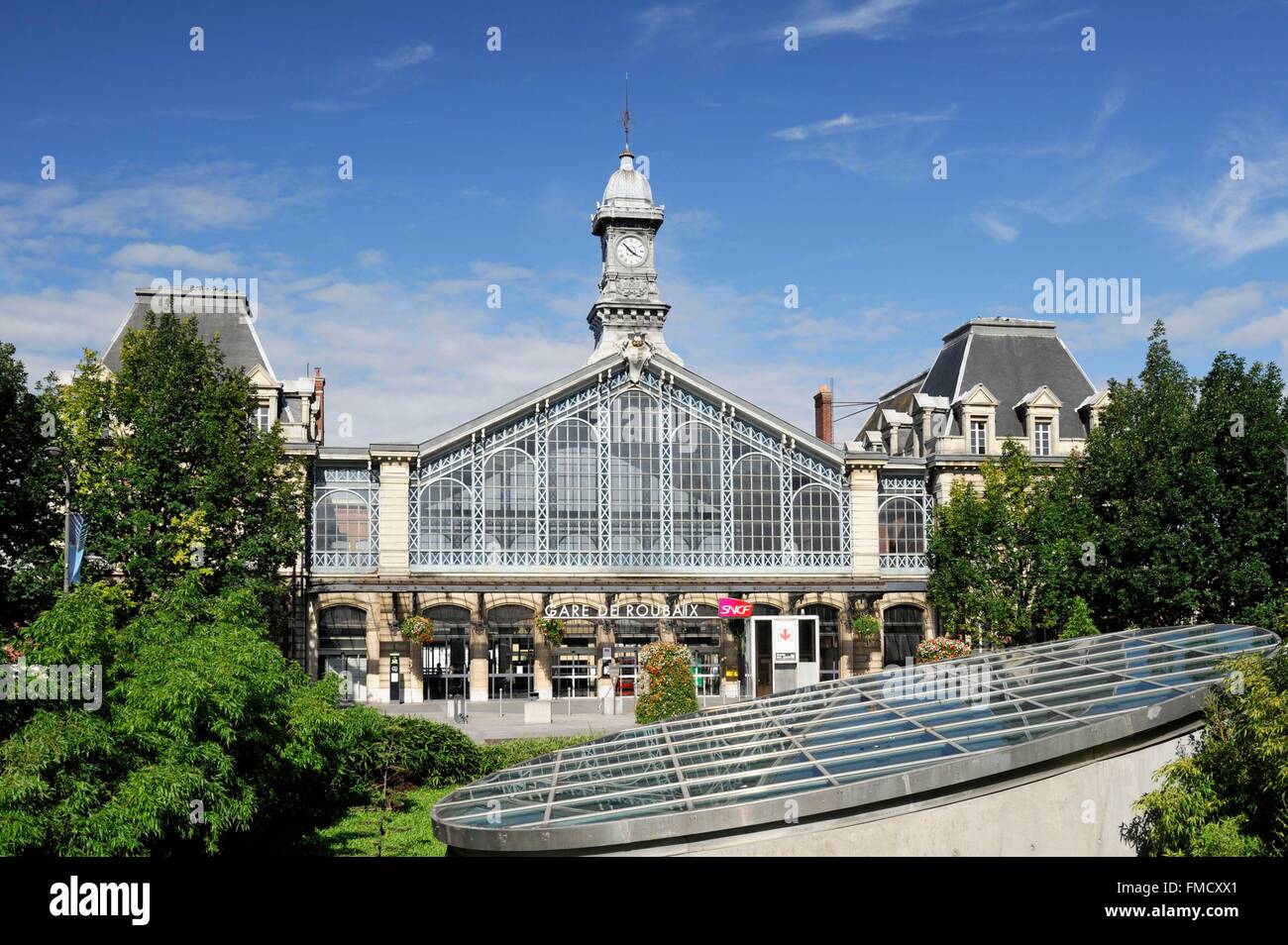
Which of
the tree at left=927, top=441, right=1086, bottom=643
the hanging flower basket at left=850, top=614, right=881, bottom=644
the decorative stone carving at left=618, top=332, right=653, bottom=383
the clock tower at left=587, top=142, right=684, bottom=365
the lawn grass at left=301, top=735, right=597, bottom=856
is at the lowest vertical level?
the lawn grass at left=301, top=735, right=597, bottom=856

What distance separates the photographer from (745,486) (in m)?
58.7

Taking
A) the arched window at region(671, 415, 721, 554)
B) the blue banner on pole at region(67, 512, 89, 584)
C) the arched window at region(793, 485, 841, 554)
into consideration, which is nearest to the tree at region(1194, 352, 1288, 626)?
the arched window at region(793, 485, 841, 554)

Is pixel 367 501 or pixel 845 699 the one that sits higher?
pixel 367 501

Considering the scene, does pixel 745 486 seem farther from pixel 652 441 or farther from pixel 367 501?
pixel 367 501

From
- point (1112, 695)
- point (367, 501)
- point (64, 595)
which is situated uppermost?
point (367, 501)

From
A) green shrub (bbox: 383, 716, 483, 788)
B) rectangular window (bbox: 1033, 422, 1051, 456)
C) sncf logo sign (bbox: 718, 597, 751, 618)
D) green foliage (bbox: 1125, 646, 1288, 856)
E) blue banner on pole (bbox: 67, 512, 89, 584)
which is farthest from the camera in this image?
rectangular window (bbox: 1033, 422, 1051, 456)

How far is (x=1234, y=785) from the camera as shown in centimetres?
1756

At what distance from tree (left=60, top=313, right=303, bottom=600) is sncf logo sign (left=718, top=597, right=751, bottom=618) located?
64.8 ft

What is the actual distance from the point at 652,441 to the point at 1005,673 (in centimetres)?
3528

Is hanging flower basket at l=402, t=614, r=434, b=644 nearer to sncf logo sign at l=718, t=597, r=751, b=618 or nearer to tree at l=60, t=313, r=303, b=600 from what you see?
tree at l=60, t=313, r=303, b=600

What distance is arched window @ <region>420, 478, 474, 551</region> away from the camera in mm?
56188

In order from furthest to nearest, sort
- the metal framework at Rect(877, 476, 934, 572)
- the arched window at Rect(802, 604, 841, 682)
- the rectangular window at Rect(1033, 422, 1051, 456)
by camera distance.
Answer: the rectangular window at Rect(1033, 422, 1051, 456) < the metal framework at Rect(877, 476, 934, 572) < the arched window at Rect(802, 604, 841, 682)

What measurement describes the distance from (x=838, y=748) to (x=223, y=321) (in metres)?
47.1
